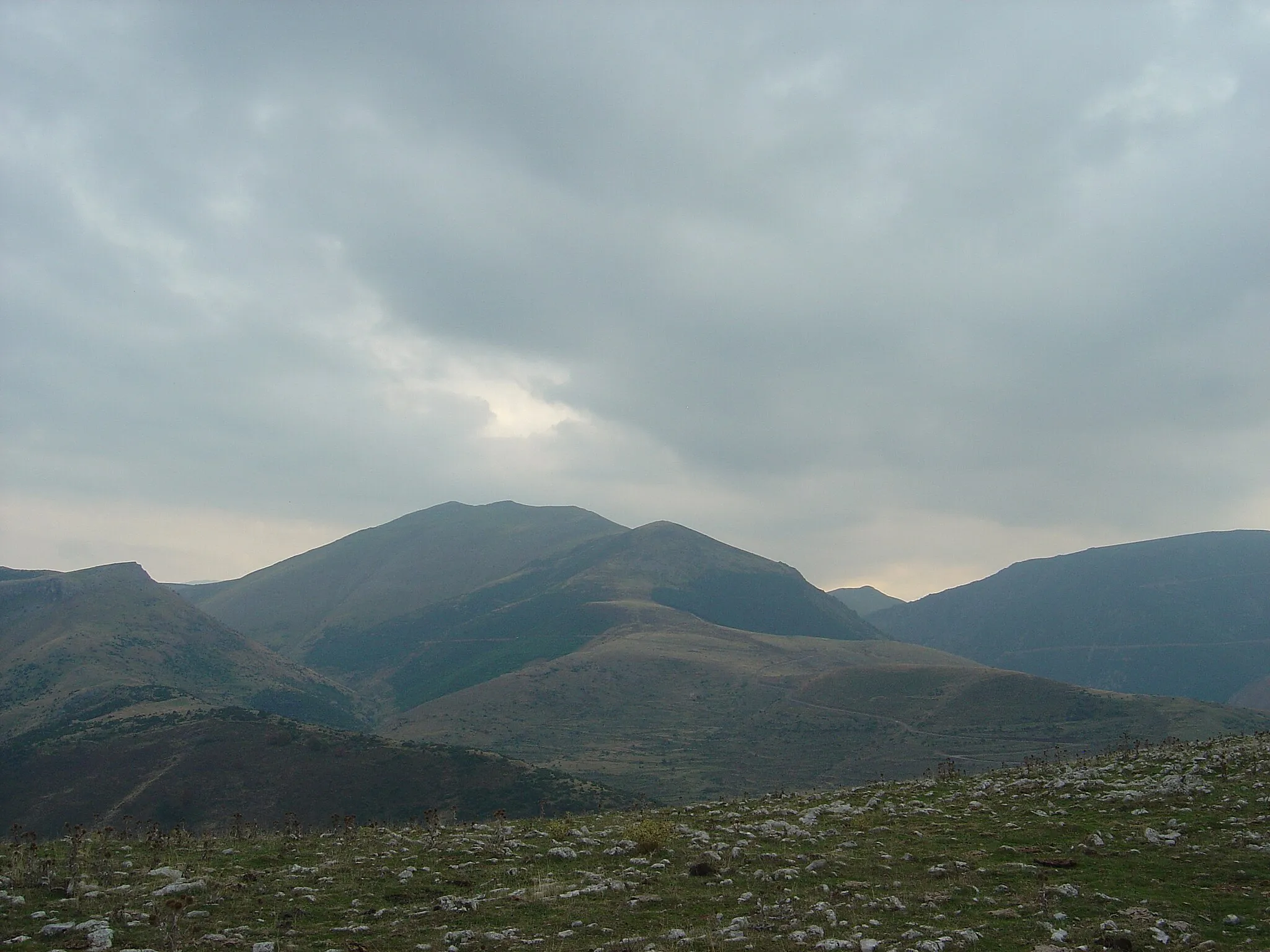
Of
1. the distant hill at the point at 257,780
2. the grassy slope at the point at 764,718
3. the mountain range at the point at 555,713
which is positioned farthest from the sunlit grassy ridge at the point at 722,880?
the grassy slope at the point at 764,718

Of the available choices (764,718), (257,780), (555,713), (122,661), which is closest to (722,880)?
(257,780)

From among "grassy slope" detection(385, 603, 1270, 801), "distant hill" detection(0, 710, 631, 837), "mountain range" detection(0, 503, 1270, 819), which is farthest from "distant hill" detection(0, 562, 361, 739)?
"grassy slope" detection(385, 603, 1270, 801)

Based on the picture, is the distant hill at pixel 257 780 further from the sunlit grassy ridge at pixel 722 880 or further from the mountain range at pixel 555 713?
the sunlit grassy ridge at pixel 722 880

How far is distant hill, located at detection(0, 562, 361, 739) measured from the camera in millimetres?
125938

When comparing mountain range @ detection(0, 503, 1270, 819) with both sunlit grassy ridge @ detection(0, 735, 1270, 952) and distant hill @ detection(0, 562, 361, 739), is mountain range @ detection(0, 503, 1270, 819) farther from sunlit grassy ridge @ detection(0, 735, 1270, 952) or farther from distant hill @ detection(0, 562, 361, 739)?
sunlit grassy ridge @ detection(0, 735, 1270, 952)

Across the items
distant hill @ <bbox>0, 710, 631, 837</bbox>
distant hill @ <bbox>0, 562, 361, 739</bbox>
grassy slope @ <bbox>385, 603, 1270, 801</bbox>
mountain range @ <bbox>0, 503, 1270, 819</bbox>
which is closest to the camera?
distant hill @ <bbox>0, 710, 631, 837</bbox>

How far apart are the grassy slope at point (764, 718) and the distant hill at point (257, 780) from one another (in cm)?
2147

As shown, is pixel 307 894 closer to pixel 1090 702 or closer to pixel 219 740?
pixel 219 740

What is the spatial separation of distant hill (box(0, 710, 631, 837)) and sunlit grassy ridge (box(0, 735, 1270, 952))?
1924 inches

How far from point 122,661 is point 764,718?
393 ft

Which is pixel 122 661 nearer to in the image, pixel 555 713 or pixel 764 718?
pixel 555 713

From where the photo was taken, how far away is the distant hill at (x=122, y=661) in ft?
413

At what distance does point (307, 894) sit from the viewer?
14.5m

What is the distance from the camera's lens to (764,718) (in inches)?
5359
